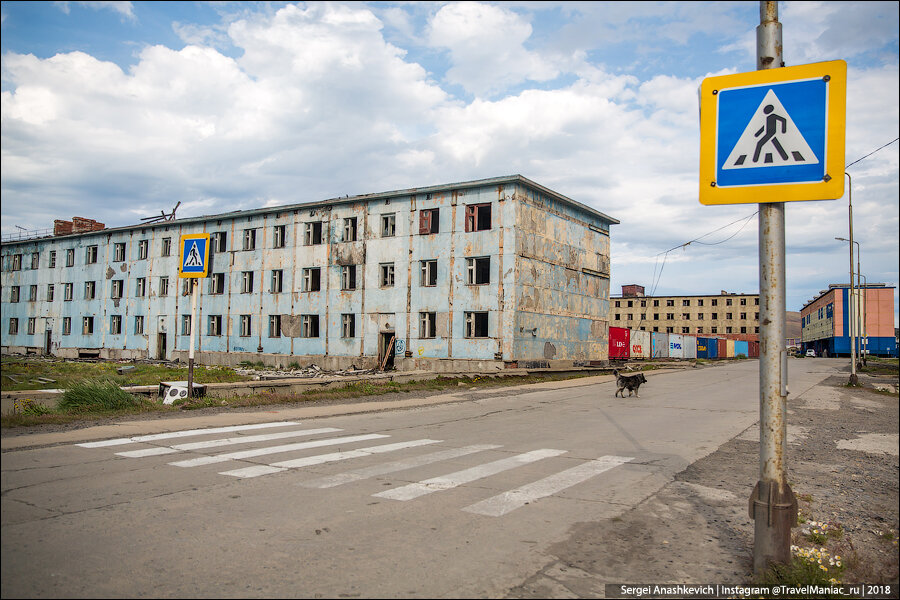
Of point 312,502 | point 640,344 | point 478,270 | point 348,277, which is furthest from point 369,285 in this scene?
point 640,344

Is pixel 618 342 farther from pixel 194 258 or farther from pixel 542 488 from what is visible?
pixel 542 488

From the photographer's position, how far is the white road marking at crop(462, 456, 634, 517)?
6094 mm

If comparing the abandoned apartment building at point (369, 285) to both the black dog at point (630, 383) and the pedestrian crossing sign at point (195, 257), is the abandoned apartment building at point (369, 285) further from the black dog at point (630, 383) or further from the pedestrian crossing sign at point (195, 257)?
the pedestrian crossing sign at point (195, 257)

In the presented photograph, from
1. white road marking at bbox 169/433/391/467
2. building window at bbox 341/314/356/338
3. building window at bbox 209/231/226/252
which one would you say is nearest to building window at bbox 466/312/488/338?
building window at bbox 341/314/356/338

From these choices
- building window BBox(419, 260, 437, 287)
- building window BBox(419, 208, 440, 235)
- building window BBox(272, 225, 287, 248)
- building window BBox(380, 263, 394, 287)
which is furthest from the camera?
building window BBox(272, 225, 287, 248)

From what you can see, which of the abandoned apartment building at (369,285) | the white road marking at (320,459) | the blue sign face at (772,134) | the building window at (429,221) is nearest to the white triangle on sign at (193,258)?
the white road marking at (320,459)

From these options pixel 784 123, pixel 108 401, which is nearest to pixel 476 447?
pixel 784 123

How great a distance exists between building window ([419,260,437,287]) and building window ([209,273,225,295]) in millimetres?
17619

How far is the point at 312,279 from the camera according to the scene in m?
40.6

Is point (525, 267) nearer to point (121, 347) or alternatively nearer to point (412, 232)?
point (412, 232)

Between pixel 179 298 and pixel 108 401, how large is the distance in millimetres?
36231

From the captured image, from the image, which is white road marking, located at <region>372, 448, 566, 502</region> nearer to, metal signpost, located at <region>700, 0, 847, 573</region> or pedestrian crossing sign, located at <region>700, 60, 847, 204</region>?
metal signpost, located at <region>700, 0, 847, 573</region>

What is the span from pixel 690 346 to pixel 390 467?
7777 cm

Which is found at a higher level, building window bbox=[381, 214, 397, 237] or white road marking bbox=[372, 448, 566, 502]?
building window bbox=[381, 214, 397, 237]
